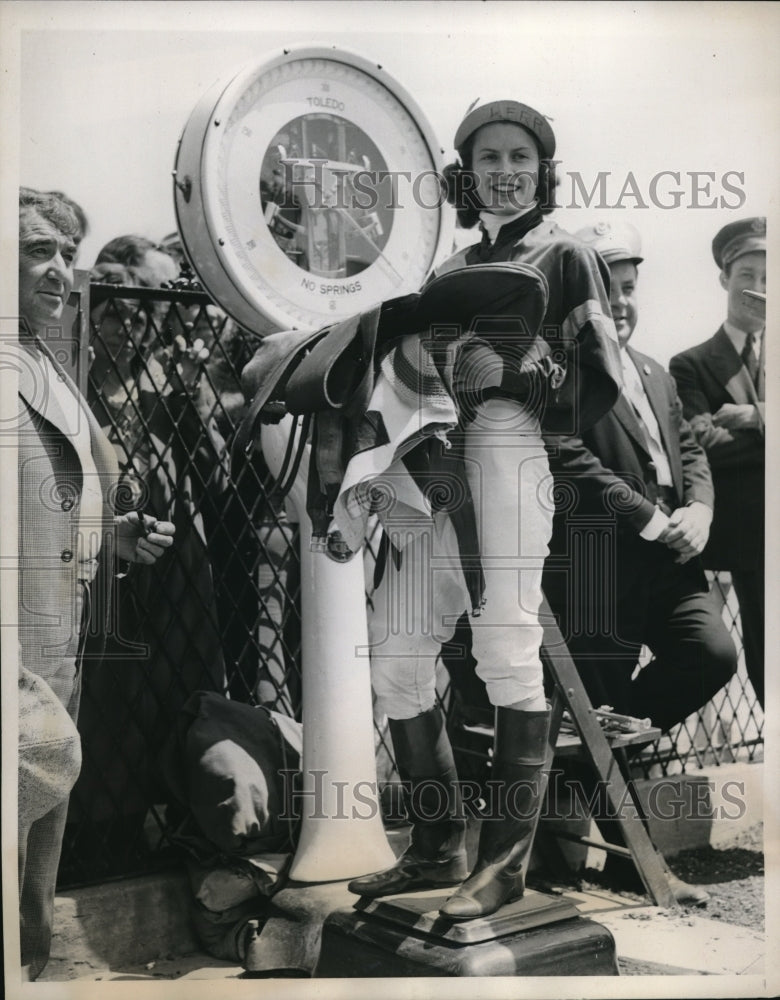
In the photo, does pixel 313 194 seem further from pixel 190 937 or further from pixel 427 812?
pixel 190 937

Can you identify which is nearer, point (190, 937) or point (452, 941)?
point (452, 941)

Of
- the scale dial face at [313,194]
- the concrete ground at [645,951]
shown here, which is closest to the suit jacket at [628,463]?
the scale dial face at [313,194]

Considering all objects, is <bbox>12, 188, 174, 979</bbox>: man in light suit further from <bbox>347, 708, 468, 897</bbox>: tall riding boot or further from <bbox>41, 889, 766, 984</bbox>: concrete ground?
<bbox>347, 708, 468, 897</bbox>: tall riding boot

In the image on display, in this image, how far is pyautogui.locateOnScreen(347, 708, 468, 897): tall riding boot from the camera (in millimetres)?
3100

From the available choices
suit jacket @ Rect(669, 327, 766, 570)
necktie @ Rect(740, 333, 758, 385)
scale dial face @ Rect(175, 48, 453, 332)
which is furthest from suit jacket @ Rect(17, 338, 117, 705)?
necktie @ Rect(740, 333, 758, 385)

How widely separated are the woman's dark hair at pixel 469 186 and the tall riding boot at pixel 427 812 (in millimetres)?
1239

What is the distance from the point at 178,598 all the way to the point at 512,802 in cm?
97

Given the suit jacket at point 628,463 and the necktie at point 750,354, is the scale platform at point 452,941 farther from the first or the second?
the necktie at point 750,354

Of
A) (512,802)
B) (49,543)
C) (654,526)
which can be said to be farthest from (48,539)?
(654,526)

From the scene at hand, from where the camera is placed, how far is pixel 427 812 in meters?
3.16

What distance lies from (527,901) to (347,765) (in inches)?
21.4

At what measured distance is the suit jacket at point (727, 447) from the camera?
323cm

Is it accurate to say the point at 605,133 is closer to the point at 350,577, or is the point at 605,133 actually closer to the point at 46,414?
the point at 350,577

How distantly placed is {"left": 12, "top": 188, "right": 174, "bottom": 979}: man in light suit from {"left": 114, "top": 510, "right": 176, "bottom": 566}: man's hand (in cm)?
4
